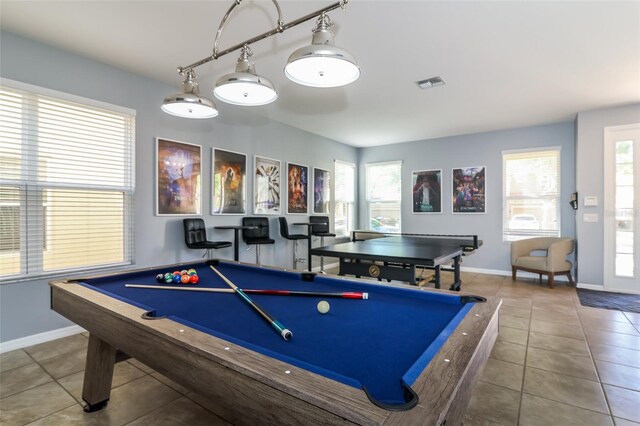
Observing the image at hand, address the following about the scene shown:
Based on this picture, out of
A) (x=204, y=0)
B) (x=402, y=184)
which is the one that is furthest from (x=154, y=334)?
(x=402, y=184)

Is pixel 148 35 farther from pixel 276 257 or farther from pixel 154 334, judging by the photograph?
pixel 276 257

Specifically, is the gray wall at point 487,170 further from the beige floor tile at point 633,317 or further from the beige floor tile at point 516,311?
the beige floor tile at point 516,311

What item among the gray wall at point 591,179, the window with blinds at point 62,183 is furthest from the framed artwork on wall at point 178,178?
the gray wall at point 591,179

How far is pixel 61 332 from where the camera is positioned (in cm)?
318

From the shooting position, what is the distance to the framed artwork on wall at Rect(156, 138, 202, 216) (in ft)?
13.0

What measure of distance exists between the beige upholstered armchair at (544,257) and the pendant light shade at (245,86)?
16.9ft

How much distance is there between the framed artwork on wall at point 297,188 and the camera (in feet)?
19.5

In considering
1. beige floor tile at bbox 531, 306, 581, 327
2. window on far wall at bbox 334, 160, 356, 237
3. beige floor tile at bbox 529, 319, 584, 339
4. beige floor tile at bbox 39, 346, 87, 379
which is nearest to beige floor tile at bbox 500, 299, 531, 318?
beige floor tile at bbox 531, 306, 581, 327

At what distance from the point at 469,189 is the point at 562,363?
4.36 meters

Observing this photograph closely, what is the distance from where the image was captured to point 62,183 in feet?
10.4

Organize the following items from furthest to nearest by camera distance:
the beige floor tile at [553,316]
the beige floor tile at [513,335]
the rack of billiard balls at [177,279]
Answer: the beige floor tile at [553,316]
the beige floor tile at [513,335]
the rack of billiard balls at [177,279]

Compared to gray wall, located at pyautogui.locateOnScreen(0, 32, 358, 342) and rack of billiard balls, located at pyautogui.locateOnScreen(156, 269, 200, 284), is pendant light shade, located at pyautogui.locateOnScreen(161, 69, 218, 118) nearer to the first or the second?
rack of billiard balls, located at pyautogui.locateOnScreen(156, 269, 200, 284)

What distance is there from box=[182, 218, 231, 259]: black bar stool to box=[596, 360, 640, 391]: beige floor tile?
387 centimetres

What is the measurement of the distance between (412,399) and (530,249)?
608cm
